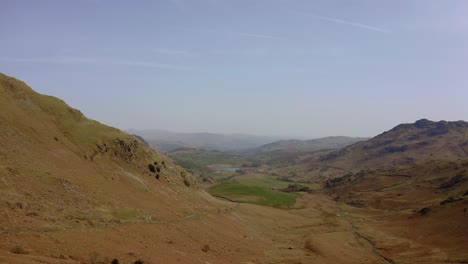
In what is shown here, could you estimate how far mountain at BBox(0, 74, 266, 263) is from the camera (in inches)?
1444

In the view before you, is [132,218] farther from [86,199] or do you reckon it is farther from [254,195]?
[254,195]

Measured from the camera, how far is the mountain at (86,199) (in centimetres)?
3669

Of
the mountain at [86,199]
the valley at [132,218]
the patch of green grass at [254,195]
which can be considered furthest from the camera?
the patch of green grass at [254,195]

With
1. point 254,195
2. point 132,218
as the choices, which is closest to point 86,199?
point 132,218

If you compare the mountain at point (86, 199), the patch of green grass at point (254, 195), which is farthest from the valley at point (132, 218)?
the patch of green grass at point (254, 195)

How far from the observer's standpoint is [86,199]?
48719 millimetres

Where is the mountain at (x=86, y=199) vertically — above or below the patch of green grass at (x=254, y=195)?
above

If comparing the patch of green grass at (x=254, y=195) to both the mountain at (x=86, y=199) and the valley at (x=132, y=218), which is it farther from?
the mountain at (x=86, y=199)

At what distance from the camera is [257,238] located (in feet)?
241

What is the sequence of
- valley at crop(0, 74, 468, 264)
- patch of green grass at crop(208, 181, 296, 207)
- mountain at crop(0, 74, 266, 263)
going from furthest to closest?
patch of green grass at crop(208, 181, 296, 207) < valley at crop(0, 74, 468, 264) < mountain at crop(0, 74, 266, 263)

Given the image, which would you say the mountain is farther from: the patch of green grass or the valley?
the patch of green grass

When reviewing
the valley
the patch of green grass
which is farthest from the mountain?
the patch of green grass

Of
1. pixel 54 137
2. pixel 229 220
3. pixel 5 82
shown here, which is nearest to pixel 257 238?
pixel 229 220

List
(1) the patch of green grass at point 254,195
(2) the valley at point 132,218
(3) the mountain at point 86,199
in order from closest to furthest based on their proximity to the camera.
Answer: (3) the mountain at point 86,199 < (2) the valley at point 132,218 < (1) the patch of green grass at point 254,195
